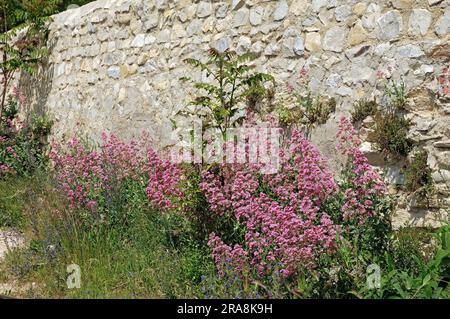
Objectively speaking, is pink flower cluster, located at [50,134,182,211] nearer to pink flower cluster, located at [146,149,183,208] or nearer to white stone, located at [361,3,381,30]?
pink flower cluster, located at [146,149,183,208]

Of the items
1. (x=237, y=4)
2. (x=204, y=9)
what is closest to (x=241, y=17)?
(x=237, y=4)

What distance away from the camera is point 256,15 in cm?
630

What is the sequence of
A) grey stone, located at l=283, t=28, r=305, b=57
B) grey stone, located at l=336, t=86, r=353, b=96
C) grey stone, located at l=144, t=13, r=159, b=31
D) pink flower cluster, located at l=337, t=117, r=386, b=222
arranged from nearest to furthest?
pink flower cluster, located at l=337, t=117, r=386, b=222
grey stone, located at l=336, t=86, r=353, b=96
grey stone, located at l=283, t=28, r=305, b=57
grey stone, located at l=144, t=13, r=159, b=31

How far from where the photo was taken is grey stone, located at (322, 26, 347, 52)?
556 cm

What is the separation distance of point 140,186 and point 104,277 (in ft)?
4.53

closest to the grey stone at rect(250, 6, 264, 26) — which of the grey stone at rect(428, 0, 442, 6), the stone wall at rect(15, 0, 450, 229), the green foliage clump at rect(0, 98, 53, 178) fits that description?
the stone wall at rect(15, 0, 450, 229)

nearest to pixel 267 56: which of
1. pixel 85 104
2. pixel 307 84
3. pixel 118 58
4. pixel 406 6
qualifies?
pixel 307 84

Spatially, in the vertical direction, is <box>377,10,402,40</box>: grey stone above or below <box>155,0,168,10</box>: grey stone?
below

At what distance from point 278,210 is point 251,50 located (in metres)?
2.54

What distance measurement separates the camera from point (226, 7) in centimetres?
667

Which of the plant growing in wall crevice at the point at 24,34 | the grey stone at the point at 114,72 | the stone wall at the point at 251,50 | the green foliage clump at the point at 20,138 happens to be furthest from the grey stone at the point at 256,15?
the plant growing in wall crevice at the point at 24,34

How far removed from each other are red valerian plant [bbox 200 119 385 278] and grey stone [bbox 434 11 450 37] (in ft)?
3.33
